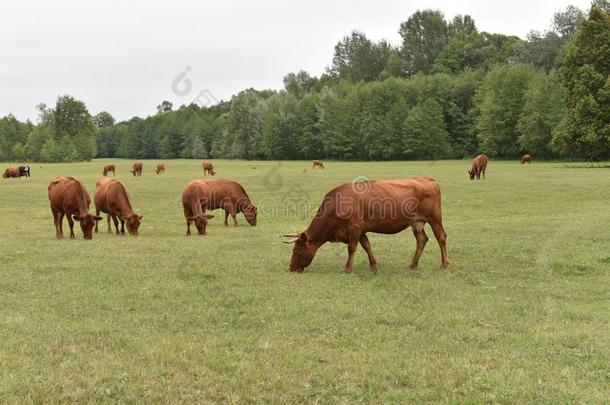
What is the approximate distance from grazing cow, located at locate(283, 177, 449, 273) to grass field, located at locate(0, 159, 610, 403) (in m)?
0.59

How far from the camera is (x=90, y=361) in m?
6.88

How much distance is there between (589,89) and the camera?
5444 cm

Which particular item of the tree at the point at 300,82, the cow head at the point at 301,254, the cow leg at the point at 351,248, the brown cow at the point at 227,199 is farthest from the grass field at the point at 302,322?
the tree at the point at 300,82

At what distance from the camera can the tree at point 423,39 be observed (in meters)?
138

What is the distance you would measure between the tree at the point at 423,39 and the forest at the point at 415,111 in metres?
0.27

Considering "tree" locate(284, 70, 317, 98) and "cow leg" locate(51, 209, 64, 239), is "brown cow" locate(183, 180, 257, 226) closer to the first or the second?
"cow leg" locate(51, 209, 64, 239)

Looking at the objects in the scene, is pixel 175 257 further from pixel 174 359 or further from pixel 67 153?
pixel 67 153

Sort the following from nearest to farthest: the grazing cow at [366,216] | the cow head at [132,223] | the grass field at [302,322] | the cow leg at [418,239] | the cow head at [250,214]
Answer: the grass field at [302,322] → the grazing cow at [366,216] → the cow leg at [418,239] → the cow head at [132,223] → the cow head at [250,214]

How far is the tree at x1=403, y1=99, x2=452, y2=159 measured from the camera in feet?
306

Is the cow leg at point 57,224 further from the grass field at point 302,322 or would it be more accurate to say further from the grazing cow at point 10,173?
the grazing cow at point 10,173

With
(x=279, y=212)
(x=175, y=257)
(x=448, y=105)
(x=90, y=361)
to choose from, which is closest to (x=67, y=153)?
(x=448, y=105)

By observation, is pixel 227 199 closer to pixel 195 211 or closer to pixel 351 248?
pixel 195 211

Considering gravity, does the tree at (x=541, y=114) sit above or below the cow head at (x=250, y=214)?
above

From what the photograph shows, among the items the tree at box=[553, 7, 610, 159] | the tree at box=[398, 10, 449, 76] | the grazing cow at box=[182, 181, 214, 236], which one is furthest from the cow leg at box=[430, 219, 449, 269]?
the tree at box=[398, 10, 449, 76]
